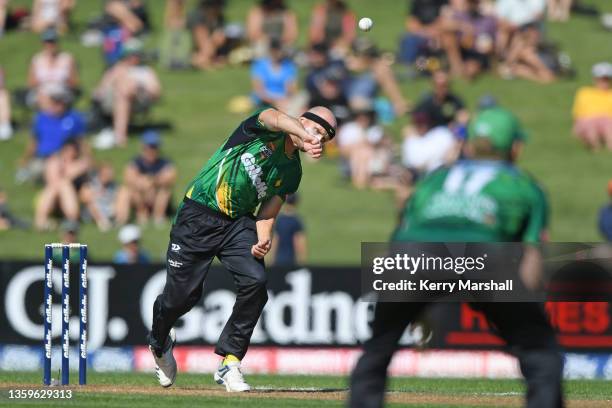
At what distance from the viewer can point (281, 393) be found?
33.9ft

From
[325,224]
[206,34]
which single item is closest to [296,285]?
[325,224]

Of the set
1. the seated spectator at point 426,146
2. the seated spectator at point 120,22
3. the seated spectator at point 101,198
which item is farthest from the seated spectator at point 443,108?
the seated spectator at point 120,22

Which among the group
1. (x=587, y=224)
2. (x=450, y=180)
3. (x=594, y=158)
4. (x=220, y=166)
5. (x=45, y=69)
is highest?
(x=45, y=69)

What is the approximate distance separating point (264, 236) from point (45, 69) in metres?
12.3

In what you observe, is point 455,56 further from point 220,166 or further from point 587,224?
point 220,166

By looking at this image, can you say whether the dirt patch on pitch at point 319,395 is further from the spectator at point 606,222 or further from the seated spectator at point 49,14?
the seated spectator at point 49,14

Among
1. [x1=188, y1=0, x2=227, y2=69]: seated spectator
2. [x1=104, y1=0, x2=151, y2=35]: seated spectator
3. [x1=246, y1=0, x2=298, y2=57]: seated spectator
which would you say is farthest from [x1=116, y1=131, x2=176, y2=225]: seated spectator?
[x1=104, y1=0, x2=151, y2=35]: seated spectator

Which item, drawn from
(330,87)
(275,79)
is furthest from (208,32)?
(330,87)

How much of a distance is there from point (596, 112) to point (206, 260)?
12.2 meters

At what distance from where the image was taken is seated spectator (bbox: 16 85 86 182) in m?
20.0

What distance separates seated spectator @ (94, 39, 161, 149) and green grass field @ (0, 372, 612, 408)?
8.92m

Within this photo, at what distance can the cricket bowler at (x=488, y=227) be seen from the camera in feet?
22.5

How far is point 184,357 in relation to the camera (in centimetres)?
1545

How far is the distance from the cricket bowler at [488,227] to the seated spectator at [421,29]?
15598 mm
